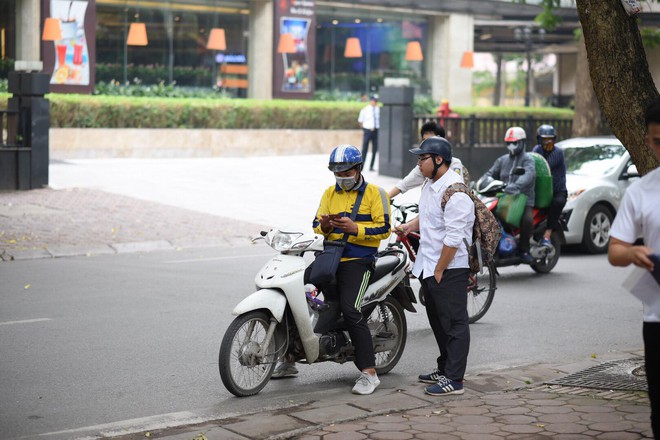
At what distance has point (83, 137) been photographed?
90.7 feet

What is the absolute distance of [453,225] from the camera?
7.00 meters

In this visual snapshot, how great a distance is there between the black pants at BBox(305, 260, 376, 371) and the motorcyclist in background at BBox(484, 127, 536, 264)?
521cm

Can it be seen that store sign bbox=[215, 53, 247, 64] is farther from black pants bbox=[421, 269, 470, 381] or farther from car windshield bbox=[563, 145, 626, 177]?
black pants bbox=[421, 269, 470, 381]

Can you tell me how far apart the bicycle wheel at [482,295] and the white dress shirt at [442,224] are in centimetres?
275

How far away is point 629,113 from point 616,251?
3.09 m

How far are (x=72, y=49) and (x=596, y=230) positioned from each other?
67.8 ft

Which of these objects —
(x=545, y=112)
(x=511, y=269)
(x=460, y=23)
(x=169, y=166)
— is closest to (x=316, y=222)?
(x=511, y=269)

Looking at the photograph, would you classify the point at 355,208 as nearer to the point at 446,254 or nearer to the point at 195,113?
the point at 446,254

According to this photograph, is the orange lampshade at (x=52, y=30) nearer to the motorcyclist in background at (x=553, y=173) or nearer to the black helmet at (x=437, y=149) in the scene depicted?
the motorcyclist in background at (x=553, y=173)

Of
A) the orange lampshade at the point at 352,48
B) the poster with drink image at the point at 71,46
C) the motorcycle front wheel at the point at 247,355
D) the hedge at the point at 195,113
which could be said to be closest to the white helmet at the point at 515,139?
the motorcycle front wheel at the point at 247,355

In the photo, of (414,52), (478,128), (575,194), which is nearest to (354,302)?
(575,194)

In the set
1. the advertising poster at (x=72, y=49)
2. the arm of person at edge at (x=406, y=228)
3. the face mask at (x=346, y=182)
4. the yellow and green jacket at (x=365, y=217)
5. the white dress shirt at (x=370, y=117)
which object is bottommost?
the arm of person at edge at (x=406, y=228)

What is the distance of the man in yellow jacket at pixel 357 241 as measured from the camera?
7.14 m

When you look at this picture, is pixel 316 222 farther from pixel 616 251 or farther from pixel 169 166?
pixel 169 166
